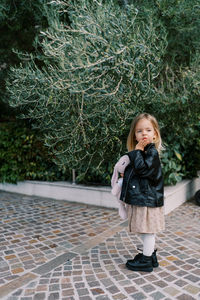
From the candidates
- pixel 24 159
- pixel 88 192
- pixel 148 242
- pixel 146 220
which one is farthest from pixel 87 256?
pixel 24 159

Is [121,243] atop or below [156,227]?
below

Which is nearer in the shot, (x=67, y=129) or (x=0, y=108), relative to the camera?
(x=67, y=129)

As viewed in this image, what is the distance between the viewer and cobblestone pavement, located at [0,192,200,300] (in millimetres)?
2773

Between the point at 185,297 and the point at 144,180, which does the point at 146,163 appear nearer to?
the point at 144,180

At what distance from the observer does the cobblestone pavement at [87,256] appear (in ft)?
9.10

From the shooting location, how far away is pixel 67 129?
4.13 meters

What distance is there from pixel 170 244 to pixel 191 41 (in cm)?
359

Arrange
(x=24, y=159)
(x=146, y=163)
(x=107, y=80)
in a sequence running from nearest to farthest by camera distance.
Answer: (x=146, y=163) < (x=107, y=80) < (x=24, y=159)

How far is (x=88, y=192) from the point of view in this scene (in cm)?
573

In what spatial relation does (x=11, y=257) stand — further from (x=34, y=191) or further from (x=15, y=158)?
(x=15, y=158)

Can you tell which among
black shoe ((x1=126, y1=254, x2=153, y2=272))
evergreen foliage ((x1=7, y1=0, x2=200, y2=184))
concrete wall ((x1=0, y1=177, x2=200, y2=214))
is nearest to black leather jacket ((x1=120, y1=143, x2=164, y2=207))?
black shoe ((x1=126, y1=254, x2=153, y2=272))

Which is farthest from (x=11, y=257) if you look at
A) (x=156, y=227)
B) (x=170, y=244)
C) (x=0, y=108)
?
(x=0, y=108)

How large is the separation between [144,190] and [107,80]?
1382 millimetres

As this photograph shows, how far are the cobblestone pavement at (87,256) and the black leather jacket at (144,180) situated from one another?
0.79 meters
